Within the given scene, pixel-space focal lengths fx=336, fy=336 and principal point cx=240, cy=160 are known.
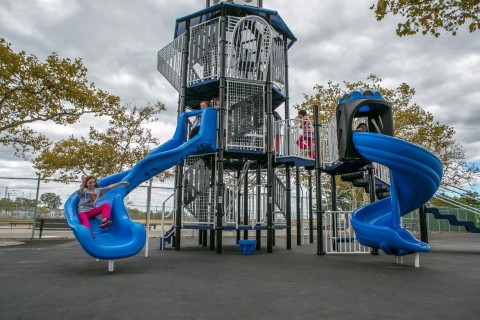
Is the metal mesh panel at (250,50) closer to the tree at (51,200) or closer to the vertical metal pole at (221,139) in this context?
the vertical metal pole at (221,139)

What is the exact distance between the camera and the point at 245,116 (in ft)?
36.1

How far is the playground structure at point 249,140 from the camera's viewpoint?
28.0 feet

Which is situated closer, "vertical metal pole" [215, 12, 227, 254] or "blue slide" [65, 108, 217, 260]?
"blue slide" [65, 108, 217, 260]

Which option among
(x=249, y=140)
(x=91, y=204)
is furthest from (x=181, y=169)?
(x=91, y=204)

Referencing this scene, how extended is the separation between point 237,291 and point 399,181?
501 cm

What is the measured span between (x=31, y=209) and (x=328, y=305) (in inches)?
623

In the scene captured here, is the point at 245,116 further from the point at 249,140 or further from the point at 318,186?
the point at 318,186

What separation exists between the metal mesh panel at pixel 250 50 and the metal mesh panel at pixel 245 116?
0.46 meters

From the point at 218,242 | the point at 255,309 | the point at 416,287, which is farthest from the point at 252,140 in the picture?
the point at 255,309

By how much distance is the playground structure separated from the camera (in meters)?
8.54

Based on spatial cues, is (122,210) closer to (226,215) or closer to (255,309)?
(226,215)

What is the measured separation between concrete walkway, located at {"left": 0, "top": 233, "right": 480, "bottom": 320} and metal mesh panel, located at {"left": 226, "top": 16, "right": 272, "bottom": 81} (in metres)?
6.72

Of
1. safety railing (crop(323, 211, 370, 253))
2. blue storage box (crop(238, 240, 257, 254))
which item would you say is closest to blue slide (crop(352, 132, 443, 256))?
safety railing (crop(323, 211, 370, 253))

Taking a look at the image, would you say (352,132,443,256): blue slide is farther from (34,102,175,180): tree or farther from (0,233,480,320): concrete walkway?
(34,102,175,180): tree
